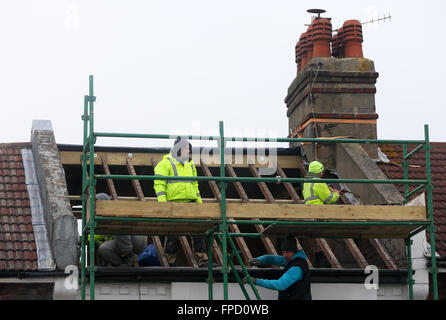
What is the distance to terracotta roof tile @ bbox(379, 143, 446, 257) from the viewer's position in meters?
14.1

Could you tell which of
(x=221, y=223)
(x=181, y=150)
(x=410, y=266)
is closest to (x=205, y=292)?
(x=221, y=223)

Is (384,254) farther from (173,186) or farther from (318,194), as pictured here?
(173,186)

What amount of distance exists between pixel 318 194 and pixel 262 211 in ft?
6.04

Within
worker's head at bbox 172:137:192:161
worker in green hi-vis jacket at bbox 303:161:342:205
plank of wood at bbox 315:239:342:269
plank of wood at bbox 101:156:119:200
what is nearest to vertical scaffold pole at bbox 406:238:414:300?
plank of wood at bbox 315:239:342:269

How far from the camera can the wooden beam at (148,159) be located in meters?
15.2

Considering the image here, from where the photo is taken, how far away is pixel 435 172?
16000 mm

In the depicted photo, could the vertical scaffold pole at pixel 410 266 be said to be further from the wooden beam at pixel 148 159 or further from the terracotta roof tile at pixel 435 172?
the wooden beam at pixel 148 159

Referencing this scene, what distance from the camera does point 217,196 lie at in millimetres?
14344

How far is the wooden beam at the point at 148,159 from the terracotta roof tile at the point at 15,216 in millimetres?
781

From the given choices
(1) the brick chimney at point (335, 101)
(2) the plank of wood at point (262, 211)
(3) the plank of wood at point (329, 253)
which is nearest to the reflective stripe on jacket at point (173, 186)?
(2) the plank of wood at point (262, 211)

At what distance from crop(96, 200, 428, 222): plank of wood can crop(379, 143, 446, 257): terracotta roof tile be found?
185 cm

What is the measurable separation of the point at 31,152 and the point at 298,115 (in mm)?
5244
